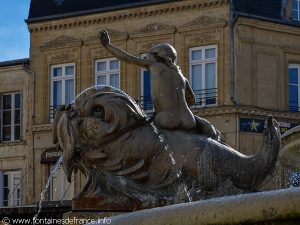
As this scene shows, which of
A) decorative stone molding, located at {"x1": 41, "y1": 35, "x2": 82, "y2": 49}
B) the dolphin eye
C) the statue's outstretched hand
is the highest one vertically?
decorative stone molding, located at {"x1": 41, "y1": 35, "x2": 82, "y2": 49}

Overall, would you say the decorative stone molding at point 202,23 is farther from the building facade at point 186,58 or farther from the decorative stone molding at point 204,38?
the decorative stone molding at point 204,38

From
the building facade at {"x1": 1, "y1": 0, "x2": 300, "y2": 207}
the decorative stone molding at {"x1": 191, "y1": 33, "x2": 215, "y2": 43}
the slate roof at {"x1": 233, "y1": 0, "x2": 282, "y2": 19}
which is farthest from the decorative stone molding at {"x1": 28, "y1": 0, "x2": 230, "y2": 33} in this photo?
the decorative stone molding at {"x1": 191, "y1": 33, "x2": 215, "y2": 43}

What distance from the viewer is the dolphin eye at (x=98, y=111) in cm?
970

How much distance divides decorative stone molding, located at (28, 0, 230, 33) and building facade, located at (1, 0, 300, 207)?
3 cm

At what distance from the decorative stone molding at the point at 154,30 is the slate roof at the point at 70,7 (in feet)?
2.47

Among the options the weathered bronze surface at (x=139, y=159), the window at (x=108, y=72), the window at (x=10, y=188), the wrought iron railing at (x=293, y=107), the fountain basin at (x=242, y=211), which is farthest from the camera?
the window at (x=10, y=188)

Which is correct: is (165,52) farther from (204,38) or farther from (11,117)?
(11,117)

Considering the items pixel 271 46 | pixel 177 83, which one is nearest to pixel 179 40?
pixel 271 46

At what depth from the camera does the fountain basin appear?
165 inches

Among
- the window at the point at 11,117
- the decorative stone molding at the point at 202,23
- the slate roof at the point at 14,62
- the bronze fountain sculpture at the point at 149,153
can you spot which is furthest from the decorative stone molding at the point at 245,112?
the bronze fountain sculpture at the point at 149,153

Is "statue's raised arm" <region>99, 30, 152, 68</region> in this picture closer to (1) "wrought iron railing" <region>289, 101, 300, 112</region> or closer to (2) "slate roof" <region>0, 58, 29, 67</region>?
(1) "wrought iron railing" <region>289, 101, 300, 112</region>

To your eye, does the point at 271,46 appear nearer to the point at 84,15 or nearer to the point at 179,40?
the point at 179,40

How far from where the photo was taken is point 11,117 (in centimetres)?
3753

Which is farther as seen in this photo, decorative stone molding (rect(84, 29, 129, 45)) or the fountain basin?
decorative stone molding (rect(84, 29, 129, 45))
